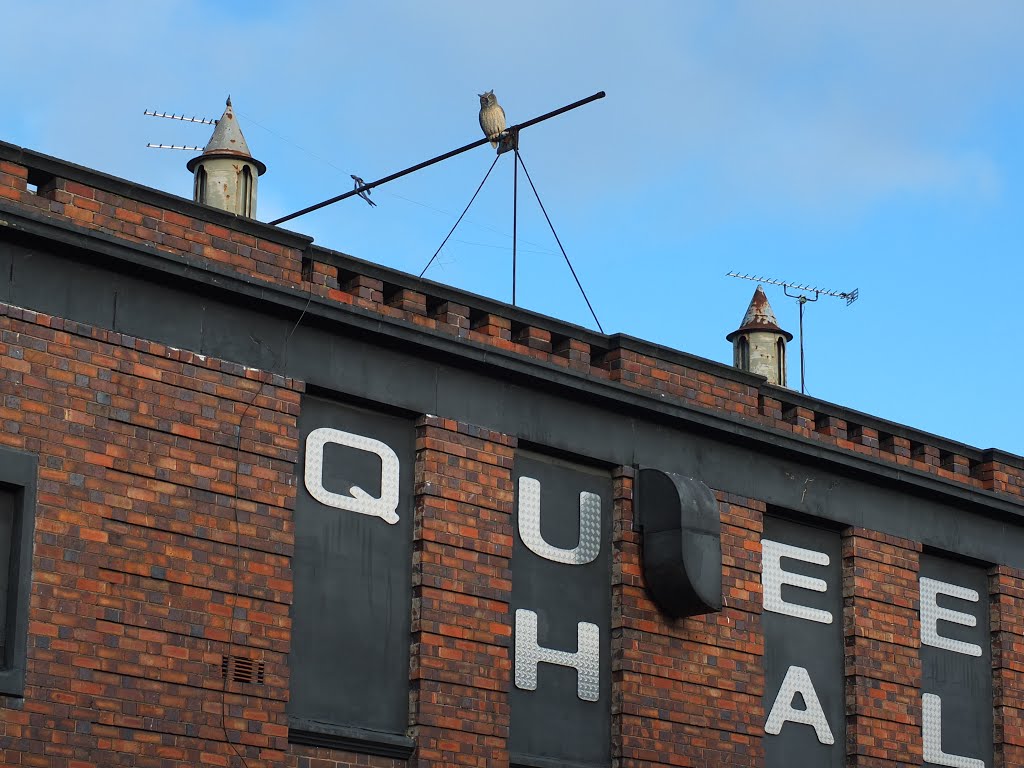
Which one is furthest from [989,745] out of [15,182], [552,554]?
[15,182]

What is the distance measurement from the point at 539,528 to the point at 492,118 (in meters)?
4.85

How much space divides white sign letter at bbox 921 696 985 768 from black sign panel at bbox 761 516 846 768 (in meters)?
1.22

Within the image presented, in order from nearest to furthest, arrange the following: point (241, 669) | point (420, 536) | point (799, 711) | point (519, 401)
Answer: point (241, 669) < point (420, 536) < point (519, 401) < point (799, 711)

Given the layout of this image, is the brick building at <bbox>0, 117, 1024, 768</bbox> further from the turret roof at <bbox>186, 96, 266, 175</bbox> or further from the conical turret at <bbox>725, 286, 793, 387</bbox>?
the conical turret at <bbox>725, 286, 793, 387</bbox>

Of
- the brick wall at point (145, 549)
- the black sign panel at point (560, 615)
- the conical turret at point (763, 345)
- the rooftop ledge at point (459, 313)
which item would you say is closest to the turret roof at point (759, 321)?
the conical turret at point (763, 345)

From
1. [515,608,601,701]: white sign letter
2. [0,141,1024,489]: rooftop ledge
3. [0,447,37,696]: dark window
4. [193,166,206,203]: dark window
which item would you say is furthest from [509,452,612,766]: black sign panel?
[0,447,37,696]: dark window

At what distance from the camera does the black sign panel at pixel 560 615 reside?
19359 mm

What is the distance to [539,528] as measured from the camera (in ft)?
65.1

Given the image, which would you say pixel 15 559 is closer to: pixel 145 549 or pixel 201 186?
pixel 145 549

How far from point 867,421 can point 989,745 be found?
3841mm

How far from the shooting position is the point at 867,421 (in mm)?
23016

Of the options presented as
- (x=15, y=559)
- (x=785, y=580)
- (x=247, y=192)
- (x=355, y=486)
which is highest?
(x=247, y=192)

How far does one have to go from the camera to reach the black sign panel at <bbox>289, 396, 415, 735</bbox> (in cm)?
1794

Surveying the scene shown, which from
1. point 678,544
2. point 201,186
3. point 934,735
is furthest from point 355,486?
point 934,735
